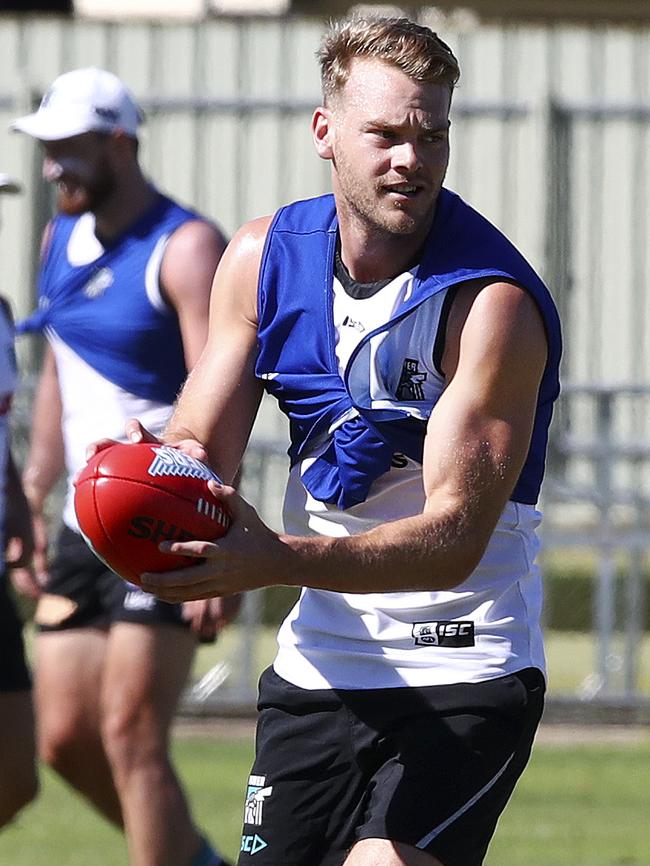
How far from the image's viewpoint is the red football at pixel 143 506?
3.52 m

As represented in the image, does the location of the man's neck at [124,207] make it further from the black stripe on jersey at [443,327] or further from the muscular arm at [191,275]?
the black stripe on jersey at [443,327]

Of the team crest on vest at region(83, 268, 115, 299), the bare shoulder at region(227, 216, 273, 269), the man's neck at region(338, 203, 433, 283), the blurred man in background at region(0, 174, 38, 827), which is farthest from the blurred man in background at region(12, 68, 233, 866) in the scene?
the man's neck at region(338, 203, 433, 283)

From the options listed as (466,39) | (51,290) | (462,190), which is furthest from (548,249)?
(51,290)

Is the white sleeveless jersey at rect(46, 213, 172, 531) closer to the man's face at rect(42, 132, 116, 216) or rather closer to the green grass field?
the man's face at rect(42, 132, 116, 216)

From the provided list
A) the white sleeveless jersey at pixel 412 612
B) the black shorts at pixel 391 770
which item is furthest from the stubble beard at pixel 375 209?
the black shorts at pixel 391 770

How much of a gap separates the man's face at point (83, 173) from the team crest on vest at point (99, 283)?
0.66ft

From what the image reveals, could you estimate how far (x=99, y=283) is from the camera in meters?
6.12

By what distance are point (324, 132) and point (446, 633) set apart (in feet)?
3.52

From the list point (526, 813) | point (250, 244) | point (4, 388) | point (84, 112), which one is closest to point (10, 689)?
point (4, 388)

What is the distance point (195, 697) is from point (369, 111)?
7.17m

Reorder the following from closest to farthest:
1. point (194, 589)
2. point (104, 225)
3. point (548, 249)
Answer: point (194, 589), point (104, 225), point (548, 249)

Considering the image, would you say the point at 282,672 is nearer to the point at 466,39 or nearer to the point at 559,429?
the point at 559,429

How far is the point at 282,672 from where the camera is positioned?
14.0ft

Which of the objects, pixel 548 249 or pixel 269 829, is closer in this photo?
pixel 269 829
